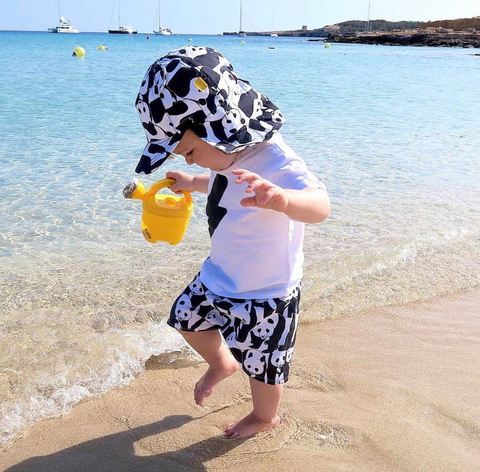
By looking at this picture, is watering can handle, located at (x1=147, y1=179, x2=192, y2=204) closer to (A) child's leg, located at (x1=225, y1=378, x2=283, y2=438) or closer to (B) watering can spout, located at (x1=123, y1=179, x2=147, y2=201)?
(B) watering can spout, located at (x1=123, y1=179, x2=147, y2=201)

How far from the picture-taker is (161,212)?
2.14 m

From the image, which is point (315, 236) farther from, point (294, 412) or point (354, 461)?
point (354, 461)

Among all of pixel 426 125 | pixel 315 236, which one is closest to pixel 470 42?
pixel 426 125

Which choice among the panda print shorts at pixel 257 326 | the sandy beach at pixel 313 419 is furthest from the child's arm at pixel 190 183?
the sandy beach at pixel 313 419

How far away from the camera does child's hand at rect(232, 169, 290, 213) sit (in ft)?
5.14

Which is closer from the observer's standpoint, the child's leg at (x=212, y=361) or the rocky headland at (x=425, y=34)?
the child's leg at (x=212, y=361)

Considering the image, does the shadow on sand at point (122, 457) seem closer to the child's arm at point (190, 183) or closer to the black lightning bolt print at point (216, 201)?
the black lightning bolt print at point (216, 201)

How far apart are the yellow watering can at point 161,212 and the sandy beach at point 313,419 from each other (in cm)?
70

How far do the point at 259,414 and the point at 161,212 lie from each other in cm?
81

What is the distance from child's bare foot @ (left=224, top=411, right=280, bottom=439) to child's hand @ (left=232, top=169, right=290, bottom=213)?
903 mm

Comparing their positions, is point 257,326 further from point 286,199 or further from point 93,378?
point 93,378

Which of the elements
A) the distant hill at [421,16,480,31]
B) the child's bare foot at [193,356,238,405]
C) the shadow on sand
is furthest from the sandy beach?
the distant hill at [421,16,480,31]

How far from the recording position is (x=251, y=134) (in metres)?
1.75

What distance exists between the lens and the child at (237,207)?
1.69m
